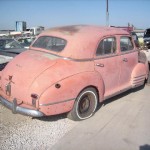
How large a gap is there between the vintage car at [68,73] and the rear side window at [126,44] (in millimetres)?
28

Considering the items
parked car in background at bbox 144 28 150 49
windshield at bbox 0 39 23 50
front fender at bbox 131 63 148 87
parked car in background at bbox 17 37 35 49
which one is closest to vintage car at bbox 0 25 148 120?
front fender at bbox 131 63 148 87

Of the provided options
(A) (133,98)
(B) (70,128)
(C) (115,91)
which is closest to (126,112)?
(C) (115,91)

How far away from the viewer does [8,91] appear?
4953mm

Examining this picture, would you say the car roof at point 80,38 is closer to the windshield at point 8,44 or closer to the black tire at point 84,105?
the black tire at point 84,105

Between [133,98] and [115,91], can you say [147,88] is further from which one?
[115,91]

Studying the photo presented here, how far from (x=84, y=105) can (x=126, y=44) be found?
85.6 inches

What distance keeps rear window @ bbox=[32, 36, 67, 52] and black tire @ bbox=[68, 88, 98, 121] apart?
1046mm

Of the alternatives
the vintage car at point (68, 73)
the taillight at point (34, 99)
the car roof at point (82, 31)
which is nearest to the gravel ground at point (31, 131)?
the vintage car at point (68, 73)

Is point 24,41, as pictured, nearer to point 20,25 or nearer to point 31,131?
point 31,131

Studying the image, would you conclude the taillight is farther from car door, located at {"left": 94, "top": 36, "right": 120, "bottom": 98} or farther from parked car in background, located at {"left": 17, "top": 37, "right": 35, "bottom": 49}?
parked car in background, located at {"left": 17, "top": 37, "right": 35, "bottom": 49}

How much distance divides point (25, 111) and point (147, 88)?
452 centimetres

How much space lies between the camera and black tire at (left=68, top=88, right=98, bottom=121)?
4.90 m

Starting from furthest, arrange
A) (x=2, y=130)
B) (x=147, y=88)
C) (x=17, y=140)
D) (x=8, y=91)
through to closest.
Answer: (x=147, y=88), (x=8, y=91), (x=2, y=130), (x=17, y=140)

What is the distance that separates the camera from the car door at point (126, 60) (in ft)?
19.8
